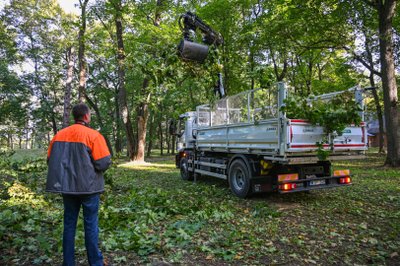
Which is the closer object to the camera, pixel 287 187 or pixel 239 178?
pixel 287 187

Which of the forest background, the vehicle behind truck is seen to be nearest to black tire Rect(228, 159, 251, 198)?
the vehicle behind truck

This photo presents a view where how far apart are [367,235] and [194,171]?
21.5 ft

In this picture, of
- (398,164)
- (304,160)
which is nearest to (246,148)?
(304,160)

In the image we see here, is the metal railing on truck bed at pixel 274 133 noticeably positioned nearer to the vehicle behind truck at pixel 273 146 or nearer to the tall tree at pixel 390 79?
the vehicle behind truck at pixel 273 146

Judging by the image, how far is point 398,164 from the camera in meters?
12.2

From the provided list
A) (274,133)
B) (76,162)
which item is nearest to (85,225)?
(76,162)

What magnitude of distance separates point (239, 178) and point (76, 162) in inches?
213

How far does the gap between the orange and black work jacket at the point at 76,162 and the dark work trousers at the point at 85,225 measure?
0.17 metres

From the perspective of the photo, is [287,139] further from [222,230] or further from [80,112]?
[80,112]

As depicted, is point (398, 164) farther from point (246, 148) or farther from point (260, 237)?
point (260, 237)

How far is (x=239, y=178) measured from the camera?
7.79m

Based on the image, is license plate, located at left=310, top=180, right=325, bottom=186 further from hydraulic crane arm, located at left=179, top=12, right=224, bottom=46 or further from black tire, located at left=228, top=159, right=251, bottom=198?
hydraulic crane arm, located at left=179, top=12, right=224, bottom=46

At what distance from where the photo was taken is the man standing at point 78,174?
10.1 feet

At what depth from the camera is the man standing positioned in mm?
3064
